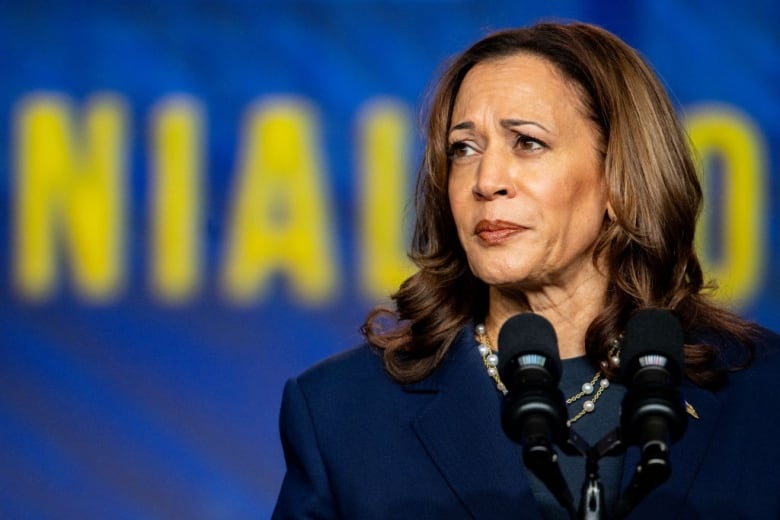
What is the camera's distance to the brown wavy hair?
2627mm

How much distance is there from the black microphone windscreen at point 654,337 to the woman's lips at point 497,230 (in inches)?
26.0

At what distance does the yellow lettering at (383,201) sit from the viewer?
3.62 metres

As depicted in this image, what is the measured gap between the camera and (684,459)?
7.86 feet

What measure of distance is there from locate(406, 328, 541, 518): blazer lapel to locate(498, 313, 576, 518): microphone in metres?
0.60

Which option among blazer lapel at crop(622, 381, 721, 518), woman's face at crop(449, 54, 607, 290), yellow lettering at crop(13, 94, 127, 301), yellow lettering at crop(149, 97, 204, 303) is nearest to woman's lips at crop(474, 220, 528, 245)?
woman's face at crop(449, 54, 607, 290)

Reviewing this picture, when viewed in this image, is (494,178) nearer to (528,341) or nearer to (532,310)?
(532,310)

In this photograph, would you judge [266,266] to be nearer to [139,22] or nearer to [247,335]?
[247,335]

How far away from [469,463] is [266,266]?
131 cm

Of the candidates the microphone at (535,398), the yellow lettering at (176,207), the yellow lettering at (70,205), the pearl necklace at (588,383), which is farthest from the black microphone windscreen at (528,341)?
the yellow lettering at (70,205)

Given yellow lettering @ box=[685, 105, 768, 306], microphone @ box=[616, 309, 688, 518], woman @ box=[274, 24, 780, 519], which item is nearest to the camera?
microphone @ box=[616, 309, 688, 518]

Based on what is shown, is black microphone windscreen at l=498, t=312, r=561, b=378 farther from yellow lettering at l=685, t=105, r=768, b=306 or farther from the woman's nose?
yellow lettering at l=685, t=105, r=768, b=306

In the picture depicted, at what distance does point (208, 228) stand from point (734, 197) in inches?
50.6

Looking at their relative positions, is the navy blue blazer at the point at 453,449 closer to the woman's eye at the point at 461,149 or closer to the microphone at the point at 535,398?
the woman's eye at the point at 461,149

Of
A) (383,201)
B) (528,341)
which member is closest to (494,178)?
(528,341)
